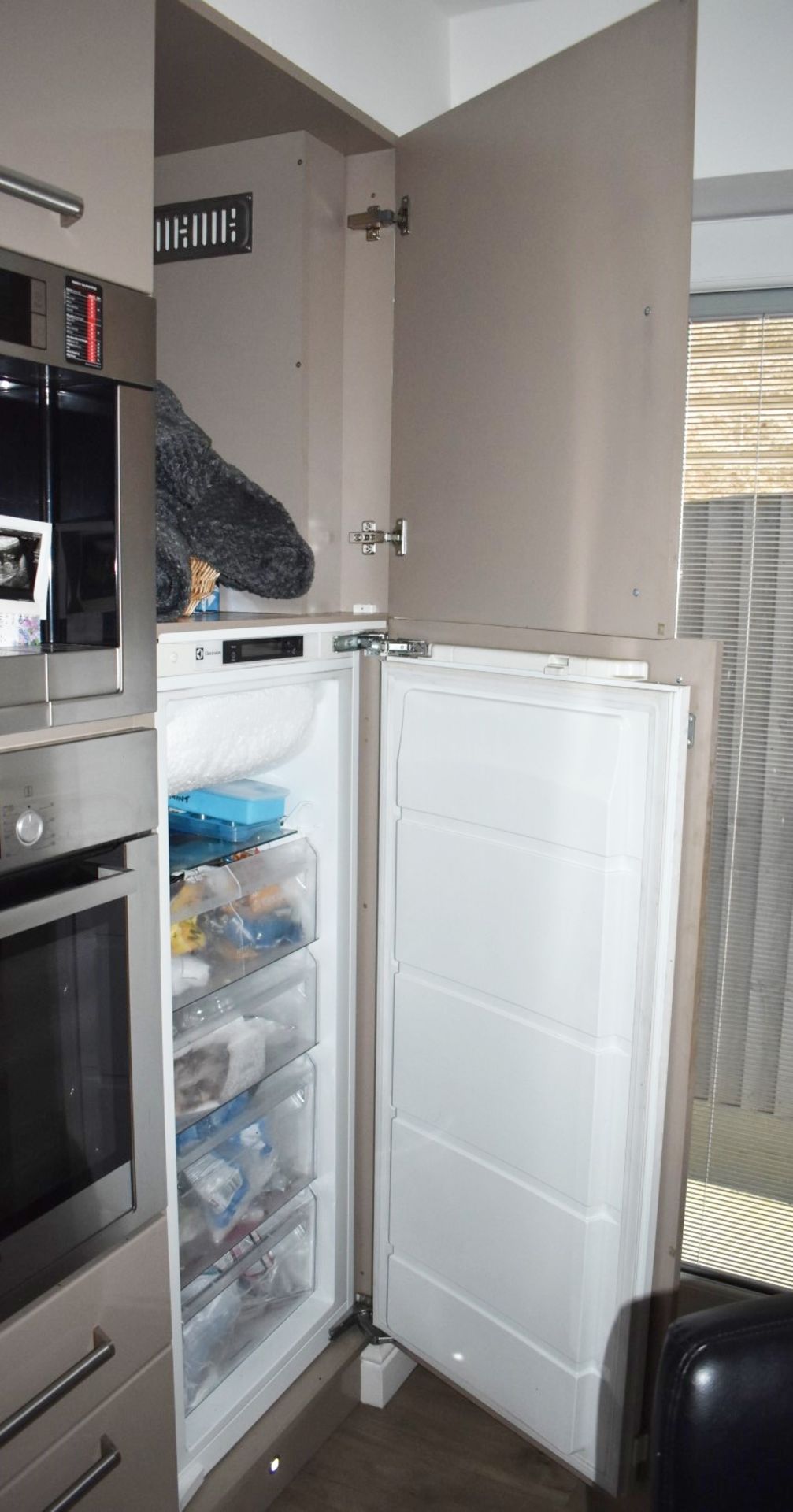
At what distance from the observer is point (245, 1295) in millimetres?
1822

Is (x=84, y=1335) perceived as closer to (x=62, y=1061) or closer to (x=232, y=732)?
(x=62, y=1061)

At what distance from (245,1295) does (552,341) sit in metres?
1.55

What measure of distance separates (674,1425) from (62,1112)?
67 cm

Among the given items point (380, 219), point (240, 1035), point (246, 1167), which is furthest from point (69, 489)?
point (246, 1167)

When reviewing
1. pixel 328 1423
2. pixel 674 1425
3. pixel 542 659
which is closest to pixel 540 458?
pixel 542 659

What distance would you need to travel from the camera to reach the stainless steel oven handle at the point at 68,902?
107 centimetres

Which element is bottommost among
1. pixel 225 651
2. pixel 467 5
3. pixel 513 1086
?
pixel 513 1086

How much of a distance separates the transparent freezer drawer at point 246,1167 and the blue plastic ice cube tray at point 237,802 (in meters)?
0.45

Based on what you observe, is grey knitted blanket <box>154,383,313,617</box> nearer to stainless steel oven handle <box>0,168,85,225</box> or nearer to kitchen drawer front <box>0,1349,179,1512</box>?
stainless steel oven handle <box>0,168,85,225</box>

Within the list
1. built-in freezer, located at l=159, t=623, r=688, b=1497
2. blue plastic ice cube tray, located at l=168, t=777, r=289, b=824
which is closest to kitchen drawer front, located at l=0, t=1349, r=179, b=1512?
built-in freezer, located at l=159, t=623, r=688, b=1497

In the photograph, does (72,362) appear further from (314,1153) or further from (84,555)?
(314,1153)

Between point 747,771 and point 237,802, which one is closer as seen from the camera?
point 237,802

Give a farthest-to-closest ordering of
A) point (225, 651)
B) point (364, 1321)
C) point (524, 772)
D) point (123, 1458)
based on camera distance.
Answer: point (364, 1321) < point (524, 772) < point (225, 651) < point (123, 1458)

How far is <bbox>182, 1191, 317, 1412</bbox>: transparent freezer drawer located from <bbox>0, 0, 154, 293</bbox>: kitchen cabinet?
139 cm
